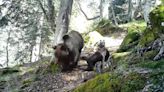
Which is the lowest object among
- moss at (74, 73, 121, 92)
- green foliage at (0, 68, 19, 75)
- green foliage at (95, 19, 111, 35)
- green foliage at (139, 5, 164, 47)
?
green foliage at (0, 68, 19, 75)

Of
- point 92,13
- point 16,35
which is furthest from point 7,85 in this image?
point 92,13

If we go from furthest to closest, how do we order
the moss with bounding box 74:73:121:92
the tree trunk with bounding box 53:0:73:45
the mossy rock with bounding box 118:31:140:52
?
the tree trunk with bounding box 53:0:73:45 → the mossy rock with bounding box 118:31:140:52 → the moss with bounding box 74:73:121:92

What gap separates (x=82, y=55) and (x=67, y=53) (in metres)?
3.07

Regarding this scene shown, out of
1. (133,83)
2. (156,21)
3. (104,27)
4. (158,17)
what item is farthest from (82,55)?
(133,83)

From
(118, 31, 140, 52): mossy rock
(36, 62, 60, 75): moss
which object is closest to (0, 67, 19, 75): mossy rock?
(36, 62, 60, 75): moss

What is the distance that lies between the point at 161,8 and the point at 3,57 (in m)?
39.1

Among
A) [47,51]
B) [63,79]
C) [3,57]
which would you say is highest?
[63,79]

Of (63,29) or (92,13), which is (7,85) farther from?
(92,13)

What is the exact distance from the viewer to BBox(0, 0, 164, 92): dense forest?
5.38 meters

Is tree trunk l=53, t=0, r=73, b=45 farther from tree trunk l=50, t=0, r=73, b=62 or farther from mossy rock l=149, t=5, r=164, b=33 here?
mossy rock l=149, t=5, r=164, b=33

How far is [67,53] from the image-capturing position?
13.3m

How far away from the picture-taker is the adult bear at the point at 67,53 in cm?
1332

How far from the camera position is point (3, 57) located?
45.3 metres

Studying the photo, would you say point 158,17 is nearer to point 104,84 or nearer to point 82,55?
point 104,84
